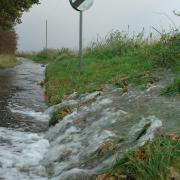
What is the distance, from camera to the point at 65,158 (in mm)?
6320

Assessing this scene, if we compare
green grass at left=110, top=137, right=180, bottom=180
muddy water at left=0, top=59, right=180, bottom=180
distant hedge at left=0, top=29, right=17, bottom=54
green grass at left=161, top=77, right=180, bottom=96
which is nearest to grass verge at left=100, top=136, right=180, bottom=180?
green grass at left=110, top=137, right=180, bottom=180

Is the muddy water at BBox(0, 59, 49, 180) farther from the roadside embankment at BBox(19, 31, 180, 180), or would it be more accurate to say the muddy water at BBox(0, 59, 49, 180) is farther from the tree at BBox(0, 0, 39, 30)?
the tree at BBox(0, 0, 39, 30)

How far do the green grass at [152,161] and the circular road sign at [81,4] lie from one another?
371 inches

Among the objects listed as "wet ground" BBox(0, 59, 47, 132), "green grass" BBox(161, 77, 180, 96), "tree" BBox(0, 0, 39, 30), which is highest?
"tree" BBox(0, 0, 39, 30)

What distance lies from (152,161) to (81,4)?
9.95 metres

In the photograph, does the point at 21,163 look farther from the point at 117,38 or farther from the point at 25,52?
the point at 25,52

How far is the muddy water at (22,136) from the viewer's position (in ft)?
19.6

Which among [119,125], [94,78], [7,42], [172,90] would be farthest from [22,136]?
[7,42]

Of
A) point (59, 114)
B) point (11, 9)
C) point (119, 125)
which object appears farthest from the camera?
point (11, 9)

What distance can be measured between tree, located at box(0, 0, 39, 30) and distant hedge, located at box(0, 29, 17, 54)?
9747 mm

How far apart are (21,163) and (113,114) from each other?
1948 millimetres

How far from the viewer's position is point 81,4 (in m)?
14.2

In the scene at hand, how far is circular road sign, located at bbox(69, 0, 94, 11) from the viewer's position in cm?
1413

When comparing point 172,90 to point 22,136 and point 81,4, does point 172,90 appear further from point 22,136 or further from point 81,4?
point 81,4
